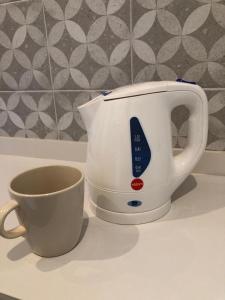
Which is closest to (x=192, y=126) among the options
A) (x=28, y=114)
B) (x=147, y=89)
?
(x=147, y=89)

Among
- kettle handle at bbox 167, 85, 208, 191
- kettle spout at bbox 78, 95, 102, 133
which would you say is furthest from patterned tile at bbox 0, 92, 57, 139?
kettle handle at bbox 167, 85, 208, 191

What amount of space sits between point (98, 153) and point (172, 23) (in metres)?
0.31

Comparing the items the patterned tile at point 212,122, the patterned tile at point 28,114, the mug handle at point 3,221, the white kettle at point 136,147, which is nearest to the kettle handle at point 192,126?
the white kettle at point 136,147

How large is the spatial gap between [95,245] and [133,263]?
2.7 inches

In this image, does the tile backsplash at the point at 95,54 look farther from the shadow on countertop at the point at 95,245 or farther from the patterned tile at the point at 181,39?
the shadow on countertop at the point at 95,245

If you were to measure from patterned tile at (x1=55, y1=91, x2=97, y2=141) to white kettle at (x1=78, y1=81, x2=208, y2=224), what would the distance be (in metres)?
0.22

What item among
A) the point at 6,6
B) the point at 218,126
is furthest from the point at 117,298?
the point at 6,6

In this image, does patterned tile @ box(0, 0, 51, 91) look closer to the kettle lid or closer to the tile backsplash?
the tile backsplash

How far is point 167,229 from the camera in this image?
462mm

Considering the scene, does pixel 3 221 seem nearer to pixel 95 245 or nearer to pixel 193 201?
pixel 95 245

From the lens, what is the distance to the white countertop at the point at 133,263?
0.34 m

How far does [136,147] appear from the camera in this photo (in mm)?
444

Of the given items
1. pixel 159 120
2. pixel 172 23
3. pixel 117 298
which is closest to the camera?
pixel 117 298

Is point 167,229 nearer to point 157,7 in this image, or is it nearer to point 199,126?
point 199,126
